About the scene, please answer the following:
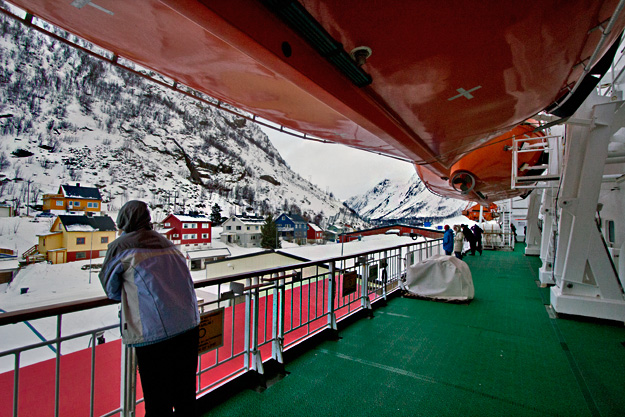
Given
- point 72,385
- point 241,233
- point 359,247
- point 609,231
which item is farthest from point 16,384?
point 241,233

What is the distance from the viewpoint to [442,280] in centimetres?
504

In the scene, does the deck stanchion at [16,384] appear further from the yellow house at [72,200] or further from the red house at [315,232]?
the red house at [315,232]

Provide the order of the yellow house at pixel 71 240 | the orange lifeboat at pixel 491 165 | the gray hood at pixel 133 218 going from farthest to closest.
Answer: the yellow house at pixel 71 240 → the orange lifeboat at pixel 491 165 → the gray hood at pixel 133 218

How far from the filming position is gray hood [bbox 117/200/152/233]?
4.79ft

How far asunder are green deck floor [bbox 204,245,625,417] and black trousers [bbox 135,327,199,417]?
655 millimetres

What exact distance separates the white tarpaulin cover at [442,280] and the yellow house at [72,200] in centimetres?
1274

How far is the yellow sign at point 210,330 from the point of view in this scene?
2.13 meters

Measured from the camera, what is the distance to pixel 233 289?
2.48 meters

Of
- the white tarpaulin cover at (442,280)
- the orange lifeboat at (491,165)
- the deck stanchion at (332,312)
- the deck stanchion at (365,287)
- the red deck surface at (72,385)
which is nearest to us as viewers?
the red deck surface at (72,385)

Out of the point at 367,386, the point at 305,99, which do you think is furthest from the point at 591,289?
the point at 305,99

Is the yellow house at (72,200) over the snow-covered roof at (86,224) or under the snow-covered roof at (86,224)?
over

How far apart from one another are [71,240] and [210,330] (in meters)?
13.0

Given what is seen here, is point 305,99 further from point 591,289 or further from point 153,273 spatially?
point 591,289

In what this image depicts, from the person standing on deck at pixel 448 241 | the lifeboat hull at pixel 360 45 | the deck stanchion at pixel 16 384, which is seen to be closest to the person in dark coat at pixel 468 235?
the person standing on deck at pixel 448 241
